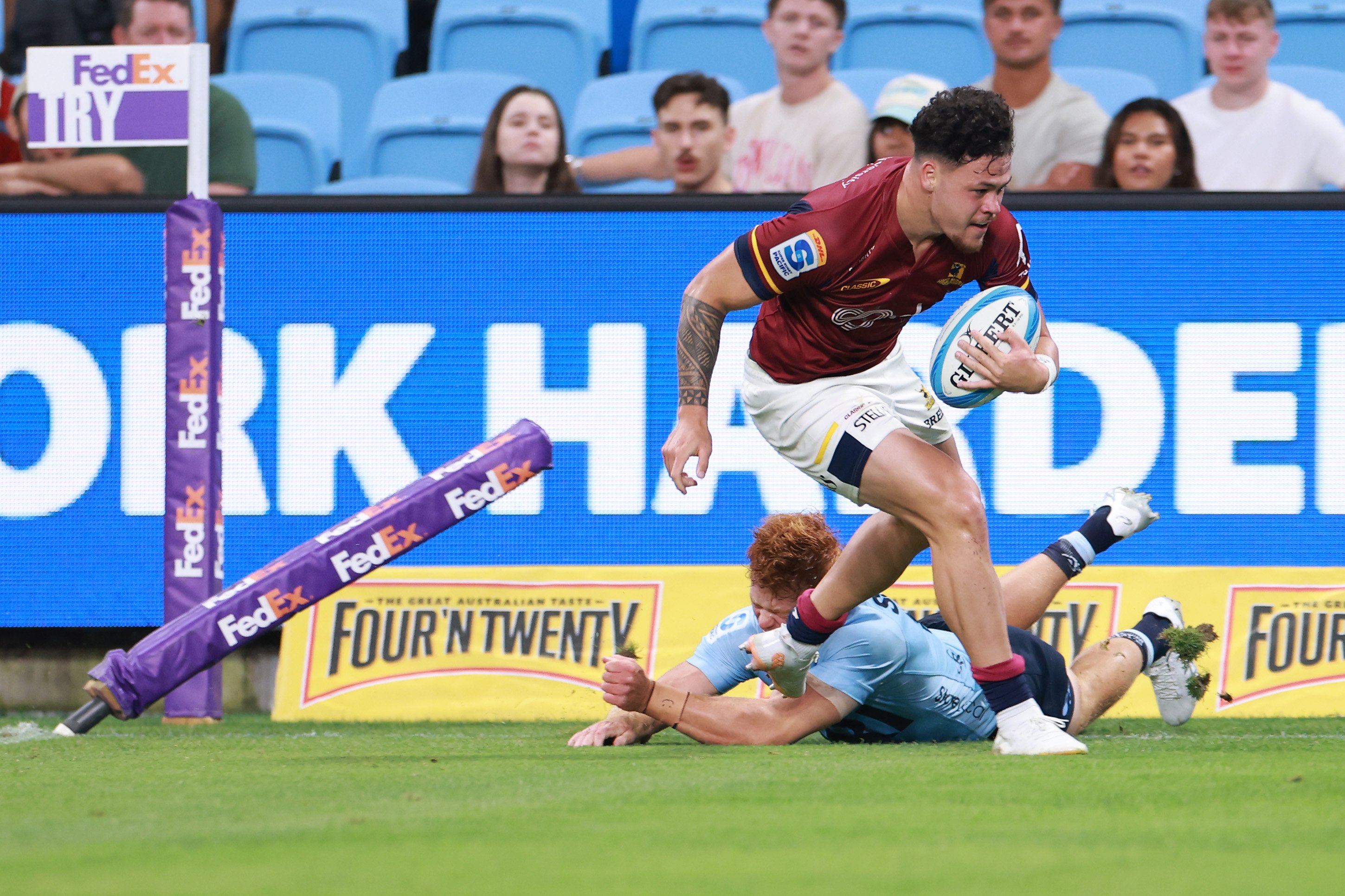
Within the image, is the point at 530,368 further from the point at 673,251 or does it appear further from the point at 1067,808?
the point at 1067,808

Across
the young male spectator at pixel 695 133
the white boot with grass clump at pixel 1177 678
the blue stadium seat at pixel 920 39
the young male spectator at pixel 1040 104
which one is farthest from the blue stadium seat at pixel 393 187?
the white boot with grass clump at pixel 1177 678

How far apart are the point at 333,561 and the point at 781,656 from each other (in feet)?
5.59

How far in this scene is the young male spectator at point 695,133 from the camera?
8.02m

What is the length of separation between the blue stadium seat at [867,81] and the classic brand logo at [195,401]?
143 inches

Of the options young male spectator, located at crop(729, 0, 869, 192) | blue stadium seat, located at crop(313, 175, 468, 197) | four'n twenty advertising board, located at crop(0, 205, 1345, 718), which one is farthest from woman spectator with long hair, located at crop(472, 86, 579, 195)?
young male spectator, located at crop(729, 0, 869, 192)

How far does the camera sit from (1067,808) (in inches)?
143

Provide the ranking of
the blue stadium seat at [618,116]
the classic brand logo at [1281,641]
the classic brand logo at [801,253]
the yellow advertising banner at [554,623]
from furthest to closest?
the blue stadium seat at [618,116] < the yellow advertising banner at [554,623] < the classic brand logo at [1281,641] < the classic brand logo at [801,253]

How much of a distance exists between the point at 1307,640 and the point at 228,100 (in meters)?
5.67

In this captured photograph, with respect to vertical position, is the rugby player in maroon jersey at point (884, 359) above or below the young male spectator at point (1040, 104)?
below

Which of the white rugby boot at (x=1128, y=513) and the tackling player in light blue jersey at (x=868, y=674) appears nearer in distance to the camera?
the tackling player in light blue jersey at (x=868, y=674)

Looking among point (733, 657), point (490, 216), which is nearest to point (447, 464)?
point (733, 657)

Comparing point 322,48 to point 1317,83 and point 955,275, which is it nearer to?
point 1317,83

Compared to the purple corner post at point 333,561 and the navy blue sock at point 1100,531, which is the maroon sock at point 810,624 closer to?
the purple corner post at point 333,561

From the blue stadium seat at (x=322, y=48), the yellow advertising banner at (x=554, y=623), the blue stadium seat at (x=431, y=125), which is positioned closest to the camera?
the yellow advertising banner at (x=554, y=623)
